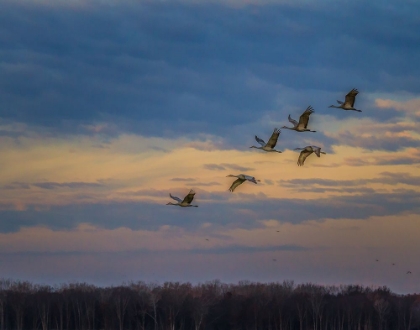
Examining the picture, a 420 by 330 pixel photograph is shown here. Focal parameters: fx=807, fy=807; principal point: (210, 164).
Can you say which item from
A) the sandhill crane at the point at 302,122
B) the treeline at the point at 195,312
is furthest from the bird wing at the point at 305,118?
the treeline at the point at 195,312

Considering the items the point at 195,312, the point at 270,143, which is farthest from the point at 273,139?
the point at 195,312

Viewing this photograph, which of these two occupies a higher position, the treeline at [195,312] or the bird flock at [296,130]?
the bird flock at [296,130]

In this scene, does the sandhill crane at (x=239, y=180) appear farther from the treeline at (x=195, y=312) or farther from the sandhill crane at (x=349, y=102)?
the treeline at (x=195, y=312)

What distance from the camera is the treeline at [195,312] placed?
104 m

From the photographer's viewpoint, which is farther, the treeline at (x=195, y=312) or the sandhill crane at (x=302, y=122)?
the treeline at (x=195, y=312)

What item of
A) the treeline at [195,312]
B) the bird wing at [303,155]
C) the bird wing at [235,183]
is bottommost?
the treeline at [195,312]

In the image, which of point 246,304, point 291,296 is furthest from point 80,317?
point 291,296

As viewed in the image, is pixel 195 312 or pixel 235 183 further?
pixel 195 312

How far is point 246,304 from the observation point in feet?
359

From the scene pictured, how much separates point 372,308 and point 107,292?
36983 millimetres

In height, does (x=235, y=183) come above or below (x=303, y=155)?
below

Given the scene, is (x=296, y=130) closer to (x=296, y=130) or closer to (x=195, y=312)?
(x=296, y=130)

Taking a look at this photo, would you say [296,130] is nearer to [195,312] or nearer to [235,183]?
[235,183]

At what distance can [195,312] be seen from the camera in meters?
100
